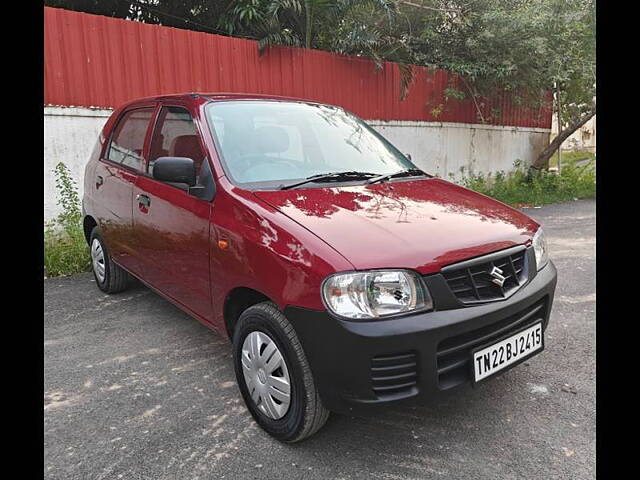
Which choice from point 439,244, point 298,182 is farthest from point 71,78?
point 439,244

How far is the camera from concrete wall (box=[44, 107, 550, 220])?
18.2ft

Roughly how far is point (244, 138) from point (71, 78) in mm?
3637

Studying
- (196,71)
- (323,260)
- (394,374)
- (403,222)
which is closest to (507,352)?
(394,374)

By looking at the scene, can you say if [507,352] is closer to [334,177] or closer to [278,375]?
[278,375]

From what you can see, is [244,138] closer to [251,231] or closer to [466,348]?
[251,231]

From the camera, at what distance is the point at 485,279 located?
7.43 ft

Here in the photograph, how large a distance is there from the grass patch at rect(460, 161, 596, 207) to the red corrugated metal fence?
1855mm

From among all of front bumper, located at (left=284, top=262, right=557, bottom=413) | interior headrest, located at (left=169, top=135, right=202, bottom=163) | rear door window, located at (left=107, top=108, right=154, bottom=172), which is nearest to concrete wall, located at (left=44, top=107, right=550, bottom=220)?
rear door window, located at (left=107, top=108, right=154, bottom=172)

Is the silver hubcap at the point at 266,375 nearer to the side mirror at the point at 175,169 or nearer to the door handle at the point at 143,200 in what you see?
the side mirror at the point at 175,169

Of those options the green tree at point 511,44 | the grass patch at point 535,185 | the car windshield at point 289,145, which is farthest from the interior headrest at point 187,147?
the grass patch at point 535,185

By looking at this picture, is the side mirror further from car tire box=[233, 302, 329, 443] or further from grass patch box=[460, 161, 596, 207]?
grass patch box=[460, 161, 596, 207]

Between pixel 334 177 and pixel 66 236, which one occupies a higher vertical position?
pixel 334 177

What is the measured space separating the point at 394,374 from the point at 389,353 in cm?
11

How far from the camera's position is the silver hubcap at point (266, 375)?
7.55 feet
